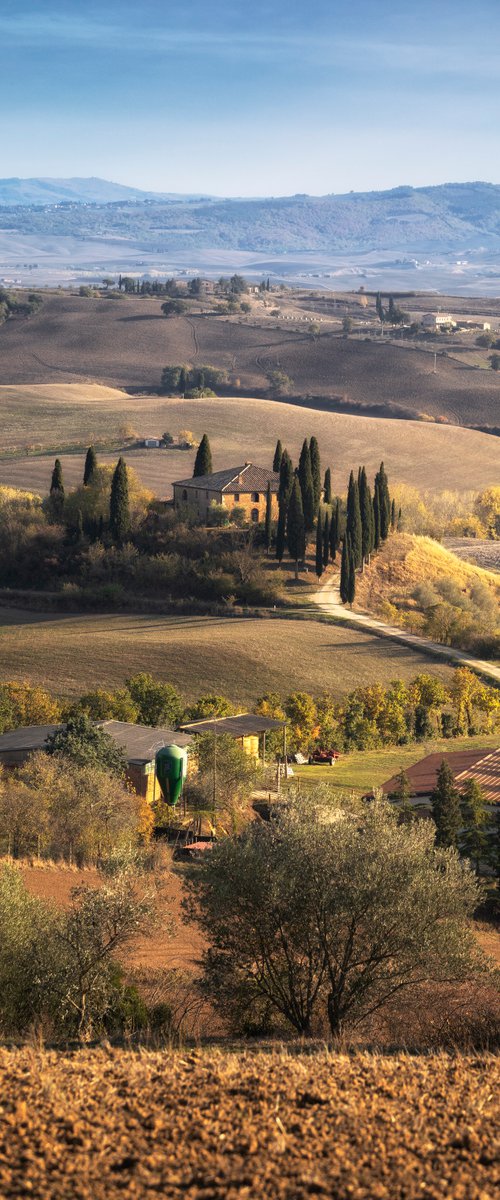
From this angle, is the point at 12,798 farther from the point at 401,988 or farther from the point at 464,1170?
the point at 464,1170

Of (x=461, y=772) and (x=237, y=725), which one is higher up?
(x=461, y=772)

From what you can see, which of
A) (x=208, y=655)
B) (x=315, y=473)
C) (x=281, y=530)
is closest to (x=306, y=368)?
(x=315, y=473)

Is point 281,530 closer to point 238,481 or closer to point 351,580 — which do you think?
point 351,580

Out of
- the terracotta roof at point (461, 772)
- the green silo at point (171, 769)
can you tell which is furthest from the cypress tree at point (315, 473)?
the green silo at point (171, 769)

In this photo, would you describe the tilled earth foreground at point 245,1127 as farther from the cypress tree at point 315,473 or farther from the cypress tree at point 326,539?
the cypress tree at point 315,473

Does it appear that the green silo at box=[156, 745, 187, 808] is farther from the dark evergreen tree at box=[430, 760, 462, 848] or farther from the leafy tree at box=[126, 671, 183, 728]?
the leafy tree at box=[126, 671, 183, 728]

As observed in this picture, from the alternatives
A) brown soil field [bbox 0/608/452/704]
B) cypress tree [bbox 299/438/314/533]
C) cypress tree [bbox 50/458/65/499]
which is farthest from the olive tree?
cypress tree [bbox 50/458/65/499]
